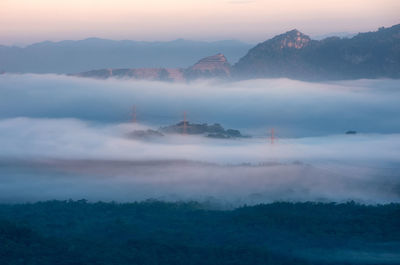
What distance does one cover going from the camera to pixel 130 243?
15172 millimetres

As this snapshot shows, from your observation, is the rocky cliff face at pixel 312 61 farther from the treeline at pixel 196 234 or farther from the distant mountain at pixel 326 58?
the treeline at pixel 196 234

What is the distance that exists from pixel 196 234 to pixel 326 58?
130 m

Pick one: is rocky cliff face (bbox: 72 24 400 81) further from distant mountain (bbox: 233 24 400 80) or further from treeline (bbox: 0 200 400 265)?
treeline (bbox: 0 200 400 265)

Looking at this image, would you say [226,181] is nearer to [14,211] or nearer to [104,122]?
[14,211]

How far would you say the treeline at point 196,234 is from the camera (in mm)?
13945

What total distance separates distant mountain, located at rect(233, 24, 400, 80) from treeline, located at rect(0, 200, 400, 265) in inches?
4640

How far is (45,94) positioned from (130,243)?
116283 millimetres

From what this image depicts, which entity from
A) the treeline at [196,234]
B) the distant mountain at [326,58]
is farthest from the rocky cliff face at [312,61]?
the treeline at [196,234]

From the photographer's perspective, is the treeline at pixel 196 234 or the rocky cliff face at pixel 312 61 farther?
the rocky cliff face at pixel 312 61

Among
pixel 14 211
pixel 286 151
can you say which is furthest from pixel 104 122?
pixel 14 211

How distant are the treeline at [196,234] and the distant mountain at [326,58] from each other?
118 meters

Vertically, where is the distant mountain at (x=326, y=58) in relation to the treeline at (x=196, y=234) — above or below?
above

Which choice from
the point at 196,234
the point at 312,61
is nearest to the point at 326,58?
the point at 312,61

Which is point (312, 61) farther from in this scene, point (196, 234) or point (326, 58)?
point (196, 234)
